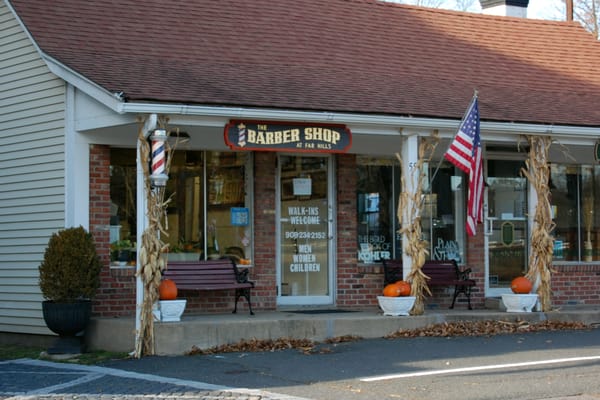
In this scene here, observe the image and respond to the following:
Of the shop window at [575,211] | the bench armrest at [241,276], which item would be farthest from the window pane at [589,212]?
the bench armrest at [241,276]

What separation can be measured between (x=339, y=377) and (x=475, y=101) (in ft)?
16.6

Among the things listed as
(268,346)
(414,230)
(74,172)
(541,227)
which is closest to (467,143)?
(414,230)

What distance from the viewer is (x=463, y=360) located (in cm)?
1093

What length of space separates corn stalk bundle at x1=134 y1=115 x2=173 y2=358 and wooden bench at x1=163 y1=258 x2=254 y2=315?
5.23 ft

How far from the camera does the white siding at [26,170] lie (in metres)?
13.6

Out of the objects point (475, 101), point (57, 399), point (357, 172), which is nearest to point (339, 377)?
point (57, 399)

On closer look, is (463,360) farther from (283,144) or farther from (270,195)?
(270,195)

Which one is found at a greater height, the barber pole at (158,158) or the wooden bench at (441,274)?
the barber pole at (158,158)

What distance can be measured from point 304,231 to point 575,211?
522 cm

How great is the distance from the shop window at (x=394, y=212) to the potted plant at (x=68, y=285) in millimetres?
4689

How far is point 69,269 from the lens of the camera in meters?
12.4

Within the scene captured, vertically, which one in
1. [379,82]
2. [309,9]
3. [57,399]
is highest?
[309,9]

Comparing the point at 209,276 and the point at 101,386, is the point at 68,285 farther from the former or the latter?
the point at 101,386

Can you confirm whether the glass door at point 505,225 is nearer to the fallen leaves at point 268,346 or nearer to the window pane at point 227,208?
the window pane at point 227,208
